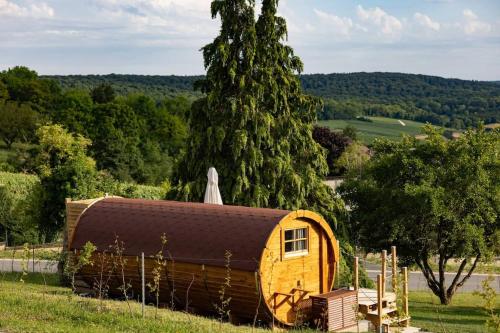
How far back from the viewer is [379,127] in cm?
13962

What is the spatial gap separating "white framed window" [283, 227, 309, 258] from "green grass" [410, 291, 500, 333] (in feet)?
15.4

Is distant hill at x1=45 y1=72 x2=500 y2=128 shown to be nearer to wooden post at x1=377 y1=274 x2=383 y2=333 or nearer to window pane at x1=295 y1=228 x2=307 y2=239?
wooden post at x1=377 y1=274 x2=383 y2=333

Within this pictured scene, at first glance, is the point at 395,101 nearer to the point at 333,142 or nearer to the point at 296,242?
the point at 333,142

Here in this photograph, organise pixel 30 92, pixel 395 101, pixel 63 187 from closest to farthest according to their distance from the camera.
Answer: pixel 63 187 → pixel 30 92 → pixel 395 101

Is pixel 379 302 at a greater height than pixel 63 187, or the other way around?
pixel 63 187

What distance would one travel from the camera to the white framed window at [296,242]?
18531 millimetres

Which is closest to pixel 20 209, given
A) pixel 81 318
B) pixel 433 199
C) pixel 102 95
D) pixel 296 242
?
pixel 433 199

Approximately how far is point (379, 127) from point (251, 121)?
114m

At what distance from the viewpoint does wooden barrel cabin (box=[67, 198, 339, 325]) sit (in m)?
17.7

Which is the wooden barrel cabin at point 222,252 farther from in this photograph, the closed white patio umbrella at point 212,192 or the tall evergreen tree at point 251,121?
the tall evergreen tree at point 251,121

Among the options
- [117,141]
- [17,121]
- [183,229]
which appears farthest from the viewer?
[17,121]

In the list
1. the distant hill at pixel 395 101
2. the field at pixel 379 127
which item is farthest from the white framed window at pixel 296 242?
the distant hill at pixel 395 101

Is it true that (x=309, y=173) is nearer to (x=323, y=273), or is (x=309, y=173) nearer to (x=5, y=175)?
(x=323, y=273)

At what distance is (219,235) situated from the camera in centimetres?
1842
